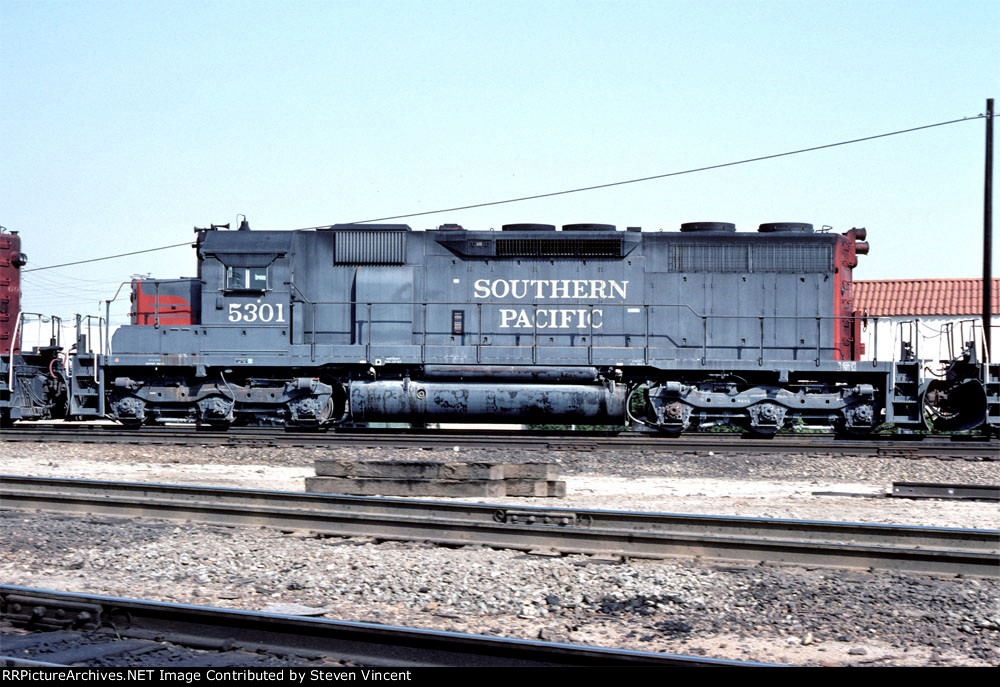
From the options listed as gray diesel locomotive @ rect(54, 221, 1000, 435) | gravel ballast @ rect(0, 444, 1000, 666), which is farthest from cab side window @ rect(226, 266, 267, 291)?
gravel ballast @ rect(0, 444, 1000, 666)

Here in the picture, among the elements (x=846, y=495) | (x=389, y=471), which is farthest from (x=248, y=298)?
(x=846, y=495)

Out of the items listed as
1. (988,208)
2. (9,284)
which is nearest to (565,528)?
(9,284)

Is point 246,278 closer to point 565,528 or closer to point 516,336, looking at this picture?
point 516,336

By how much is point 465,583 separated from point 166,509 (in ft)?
12.0

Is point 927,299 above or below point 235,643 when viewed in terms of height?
above

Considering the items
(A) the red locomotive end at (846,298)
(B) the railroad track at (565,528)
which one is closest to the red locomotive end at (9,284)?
(B) the railroad track at (565,528)

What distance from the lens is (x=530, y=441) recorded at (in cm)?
1395

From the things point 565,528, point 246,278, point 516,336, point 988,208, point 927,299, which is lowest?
point 565,528

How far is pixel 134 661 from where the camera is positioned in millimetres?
4160

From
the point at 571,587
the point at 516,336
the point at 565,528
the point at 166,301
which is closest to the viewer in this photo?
the point at 571,587

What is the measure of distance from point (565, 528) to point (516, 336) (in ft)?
27.6

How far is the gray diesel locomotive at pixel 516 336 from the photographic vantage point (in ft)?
48.5

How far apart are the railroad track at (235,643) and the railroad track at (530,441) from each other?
29.1ft
